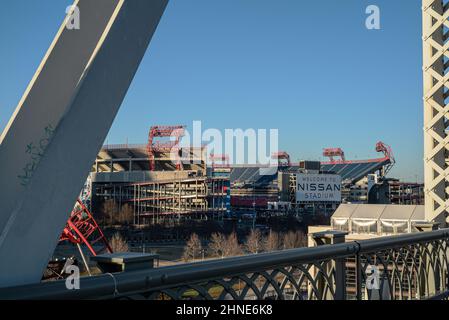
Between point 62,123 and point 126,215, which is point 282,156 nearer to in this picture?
point 126,215

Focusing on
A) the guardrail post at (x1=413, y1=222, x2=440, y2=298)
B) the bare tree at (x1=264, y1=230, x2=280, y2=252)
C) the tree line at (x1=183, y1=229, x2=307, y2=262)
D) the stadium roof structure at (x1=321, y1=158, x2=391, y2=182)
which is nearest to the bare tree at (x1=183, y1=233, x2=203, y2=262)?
the tree line at (x1=183, y1=229, x2=307, y2=262)

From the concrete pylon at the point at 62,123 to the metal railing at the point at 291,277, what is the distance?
16 centimetres

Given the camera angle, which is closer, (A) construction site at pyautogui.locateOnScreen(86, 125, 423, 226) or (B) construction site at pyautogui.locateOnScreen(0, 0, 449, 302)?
(B) construction site at pyautogui.locateOnScreen(0, 0, 449, 302)

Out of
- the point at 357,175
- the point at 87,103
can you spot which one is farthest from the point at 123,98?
the point at 357,175

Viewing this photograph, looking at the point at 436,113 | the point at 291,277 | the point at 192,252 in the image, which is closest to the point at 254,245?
the point at 192,252

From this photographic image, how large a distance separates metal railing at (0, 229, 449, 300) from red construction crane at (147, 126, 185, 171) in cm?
5392

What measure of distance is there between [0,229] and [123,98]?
0.58m

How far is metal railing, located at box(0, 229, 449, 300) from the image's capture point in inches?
58.9

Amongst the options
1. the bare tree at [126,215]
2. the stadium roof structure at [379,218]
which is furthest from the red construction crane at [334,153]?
the stadium roof structure at [379,218]

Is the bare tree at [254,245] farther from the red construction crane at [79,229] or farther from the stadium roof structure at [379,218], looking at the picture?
the stadium roof structure at [379,218]

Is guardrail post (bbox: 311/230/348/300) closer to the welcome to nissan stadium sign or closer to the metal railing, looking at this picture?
the metal railing

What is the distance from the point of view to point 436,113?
195 inches

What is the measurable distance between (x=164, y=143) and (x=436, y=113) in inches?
2166
